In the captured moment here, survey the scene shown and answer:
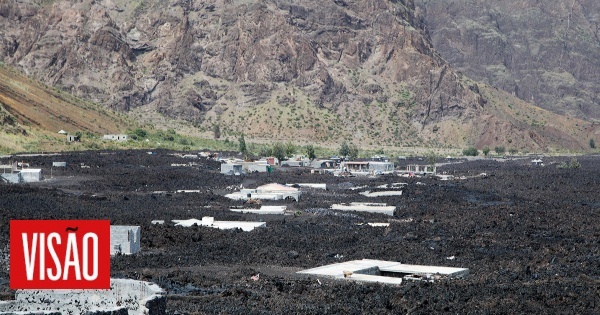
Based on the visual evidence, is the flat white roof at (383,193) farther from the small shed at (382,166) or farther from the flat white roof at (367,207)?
the small shed at (382,166)

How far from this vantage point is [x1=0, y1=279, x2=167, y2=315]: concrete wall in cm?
2917

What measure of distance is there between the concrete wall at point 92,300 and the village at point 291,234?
0.06m

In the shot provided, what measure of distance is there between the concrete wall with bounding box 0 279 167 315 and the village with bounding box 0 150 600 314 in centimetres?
6

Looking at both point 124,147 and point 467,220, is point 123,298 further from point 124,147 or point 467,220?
point 124,147

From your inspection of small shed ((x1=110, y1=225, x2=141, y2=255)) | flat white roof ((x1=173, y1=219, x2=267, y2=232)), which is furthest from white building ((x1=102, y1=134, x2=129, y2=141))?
small shed ((x1=110, y1=225, x2=141, y2=255))

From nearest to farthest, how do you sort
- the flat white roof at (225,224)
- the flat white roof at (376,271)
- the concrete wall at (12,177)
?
the flat white roof at (376,271) → the flat white roof at (225,224) → the concrete wall at (12,177)

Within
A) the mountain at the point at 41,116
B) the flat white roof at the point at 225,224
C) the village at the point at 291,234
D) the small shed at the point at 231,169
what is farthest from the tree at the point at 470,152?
the flat white roof at the point at 225,224

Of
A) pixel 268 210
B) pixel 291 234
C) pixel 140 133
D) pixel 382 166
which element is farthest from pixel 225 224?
pixel 140 133

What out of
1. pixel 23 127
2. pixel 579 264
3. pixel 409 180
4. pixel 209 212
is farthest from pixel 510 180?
pixel 579 264

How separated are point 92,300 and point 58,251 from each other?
647cm

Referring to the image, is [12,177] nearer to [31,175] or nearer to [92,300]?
[31,175]

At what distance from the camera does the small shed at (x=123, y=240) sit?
4762cm

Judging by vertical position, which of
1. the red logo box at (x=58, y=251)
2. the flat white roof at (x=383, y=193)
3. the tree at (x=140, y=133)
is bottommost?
the flat white roof at (x=383, y=193)

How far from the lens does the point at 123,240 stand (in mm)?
48062
